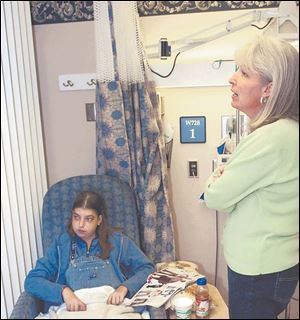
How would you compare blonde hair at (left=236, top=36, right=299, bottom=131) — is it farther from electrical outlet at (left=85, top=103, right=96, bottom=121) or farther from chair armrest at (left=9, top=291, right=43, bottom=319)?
chair armrest at (left=9, top=291, right=43, bottom=319)

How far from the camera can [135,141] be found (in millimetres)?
1089

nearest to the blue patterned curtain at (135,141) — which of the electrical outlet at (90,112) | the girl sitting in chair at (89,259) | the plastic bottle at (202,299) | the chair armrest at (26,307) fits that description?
Answer: the electrical outlet at (90,112)

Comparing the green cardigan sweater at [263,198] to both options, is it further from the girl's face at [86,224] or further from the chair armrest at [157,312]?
the girl's face at [86,224]

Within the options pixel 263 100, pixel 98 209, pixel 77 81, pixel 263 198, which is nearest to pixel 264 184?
pixel 263 198

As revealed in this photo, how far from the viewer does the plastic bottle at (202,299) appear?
891 mm

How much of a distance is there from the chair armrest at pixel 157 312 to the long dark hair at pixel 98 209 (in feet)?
1.58

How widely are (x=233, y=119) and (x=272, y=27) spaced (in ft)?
0.82

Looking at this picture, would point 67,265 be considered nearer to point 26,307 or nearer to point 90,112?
point 26,307

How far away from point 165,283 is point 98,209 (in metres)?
0.37

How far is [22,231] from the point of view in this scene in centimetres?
109

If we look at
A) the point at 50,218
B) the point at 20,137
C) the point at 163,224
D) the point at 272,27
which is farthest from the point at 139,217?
the point at 272,27

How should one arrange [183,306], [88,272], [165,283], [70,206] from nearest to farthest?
[183,306], [165,283], [88,272], [70,206]

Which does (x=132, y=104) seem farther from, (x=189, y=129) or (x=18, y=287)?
(x=18, y=287)

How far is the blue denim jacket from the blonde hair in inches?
27.5
